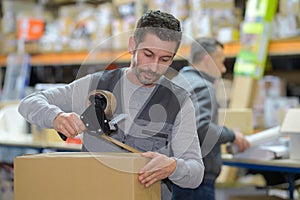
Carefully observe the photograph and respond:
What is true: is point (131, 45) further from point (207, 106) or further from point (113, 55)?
point (207, 106)

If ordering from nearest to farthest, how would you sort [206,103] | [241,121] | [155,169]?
[155,169] → [206,103] → [241,121]

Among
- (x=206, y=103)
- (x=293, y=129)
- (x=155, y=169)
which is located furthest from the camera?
(x=293, y=129)

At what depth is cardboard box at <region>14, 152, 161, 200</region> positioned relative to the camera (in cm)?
154

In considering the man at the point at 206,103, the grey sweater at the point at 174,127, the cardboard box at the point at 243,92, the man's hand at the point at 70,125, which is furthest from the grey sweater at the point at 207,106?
the cardboard box at the point at 243,92

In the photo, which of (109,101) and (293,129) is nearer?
(109,101)

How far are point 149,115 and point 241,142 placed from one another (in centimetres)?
147

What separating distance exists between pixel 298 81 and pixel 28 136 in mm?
2395

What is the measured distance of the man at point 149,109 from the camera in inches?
61.7

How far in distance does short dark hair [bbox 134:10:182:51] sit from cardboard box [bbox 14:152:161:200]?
339 mm

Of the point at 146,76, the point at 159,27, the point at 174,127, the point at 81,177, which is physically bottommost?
the point at 81,177

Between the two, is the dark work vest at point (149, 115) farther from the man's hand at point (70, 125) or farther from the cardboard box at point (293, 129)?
the cardboard box at point (293, 129)

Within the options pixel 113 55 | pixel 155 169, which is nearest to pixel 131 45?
pixel 113 55

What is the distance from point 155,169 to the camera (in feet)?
5.08

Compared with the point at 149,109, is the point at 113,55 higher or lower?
higher
